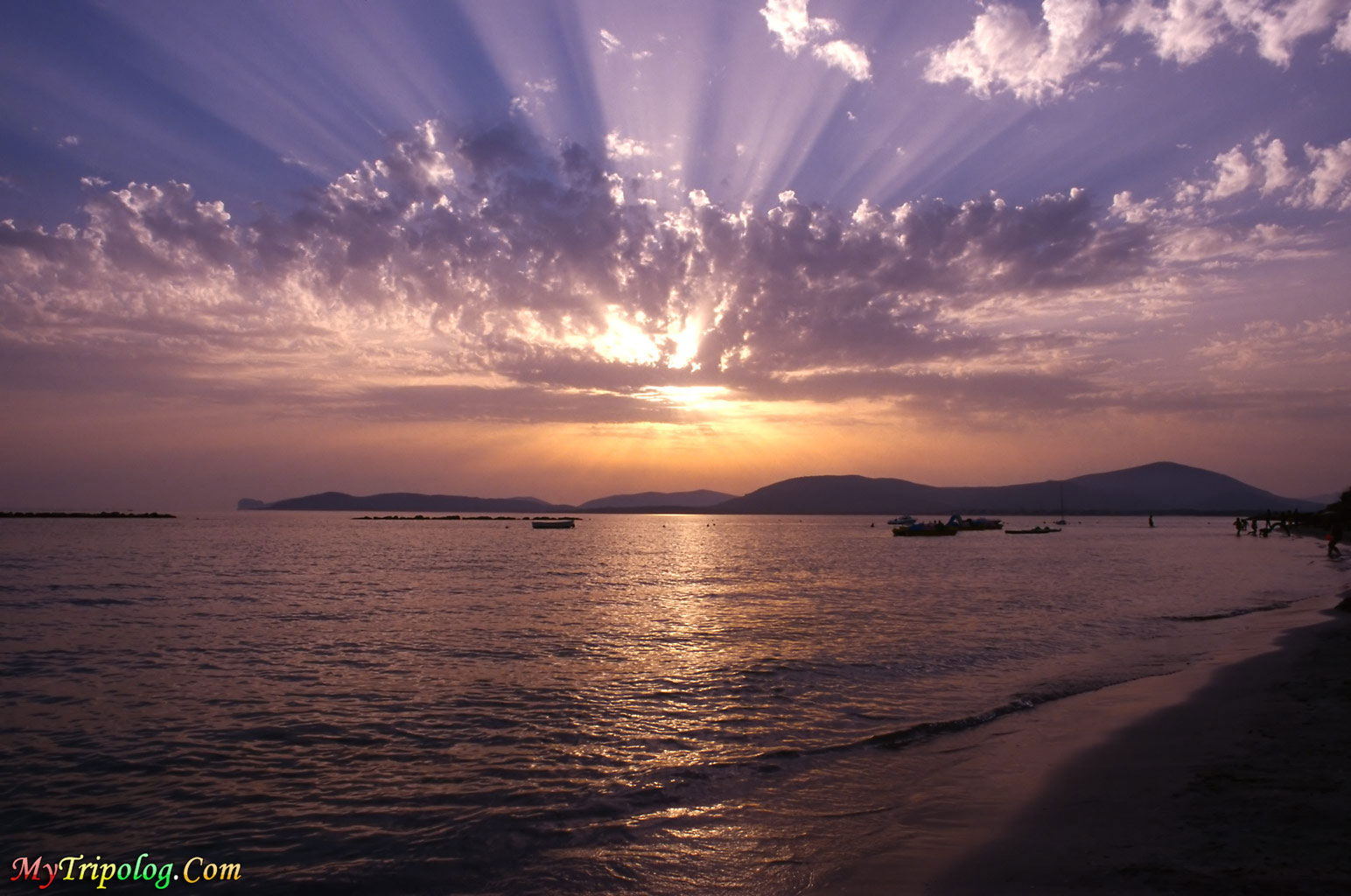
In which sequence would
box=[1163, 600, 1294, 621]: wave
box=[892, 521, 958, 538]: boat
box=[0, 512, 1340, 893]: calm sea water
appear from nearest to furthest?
box=[0, 512, 1340, 893]: calm sea water
box=[1163, 600, 1294, 621]: wave
box=[892, 521, 958, 538]: boat

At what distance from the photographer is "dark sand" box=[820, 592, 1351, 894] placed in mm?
7473

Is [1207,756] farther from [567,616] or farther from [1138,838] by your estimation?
[567,616]

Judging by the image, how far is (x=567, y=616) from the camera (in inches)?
1230

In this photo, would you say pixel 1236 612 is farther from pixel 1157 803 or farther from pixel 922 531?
pixel 922 531

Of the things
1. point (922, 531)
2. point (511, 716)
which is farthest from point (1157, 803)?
point (922, 531)

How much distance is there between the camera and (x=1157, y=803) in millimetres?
9578

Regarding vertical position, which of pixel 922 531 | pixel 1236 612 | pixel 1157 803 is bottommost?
pixel 922 531

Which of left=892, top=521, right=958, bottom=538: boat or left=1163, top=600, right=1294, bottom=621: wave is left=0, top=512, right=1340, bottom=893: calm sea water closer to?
left=1163, top=600, right=1294, bottom=621: wave

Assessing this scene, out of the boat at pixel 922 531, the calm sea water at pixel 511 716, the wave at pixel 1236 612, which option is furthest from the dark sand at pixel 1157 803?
the boat at pixel 922 531

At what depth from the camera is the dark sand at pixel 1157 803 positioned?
7.47 metres

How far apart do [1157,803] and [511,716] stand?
37.3 ft

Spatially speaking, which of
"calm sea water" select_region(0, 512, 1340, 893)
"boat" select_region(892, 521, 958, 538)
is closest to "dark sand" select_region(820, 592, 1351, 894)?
"calm sea water" select_region(0, 512, 1340, 893)

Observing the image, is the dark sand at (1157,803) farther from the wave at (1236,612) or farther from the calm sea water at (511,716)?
the wave at (1236,612)

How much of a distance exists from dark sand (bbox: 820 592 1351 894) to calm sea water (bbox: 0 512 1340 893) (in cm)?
127
